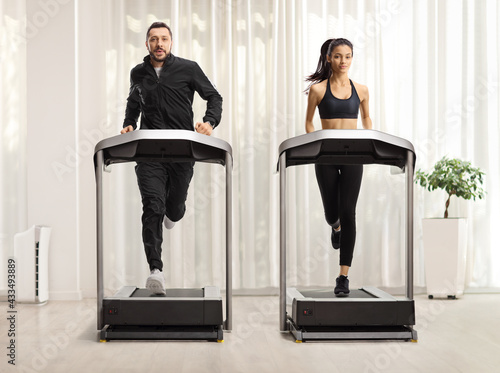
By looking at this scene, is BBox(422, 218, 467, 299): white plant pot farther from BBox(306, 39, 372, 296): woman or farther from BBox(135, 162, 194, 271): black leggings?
BBox(135, 162, 194, 271): black leggings

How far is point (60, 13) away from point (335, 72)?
84.5 inches

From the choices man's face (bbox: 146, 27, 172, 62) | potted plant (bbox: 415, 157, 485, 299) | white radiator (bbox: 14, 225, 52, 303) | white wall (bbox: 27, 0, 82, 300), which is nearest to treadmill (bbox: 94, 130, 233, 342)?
man's face (bbox: 146, 27, 172, 62)

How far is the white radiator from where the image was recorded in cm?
393

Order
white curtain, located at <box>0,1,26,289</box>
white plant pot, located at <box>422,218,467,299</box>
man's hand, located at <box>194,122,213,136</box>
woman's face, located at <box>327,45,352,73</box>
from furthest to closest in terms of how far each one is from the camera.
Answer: white curtain, located at <box>0,1,26,289</box> < white plant pot, located at <box>422,218,467,299</box> < woman's face, located at <box>327,45,352,73</box> < man's hand, located at <box>194,122,213,136</box>

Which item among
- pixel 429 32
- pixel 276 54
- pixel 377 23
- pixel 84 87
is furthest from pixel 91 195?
pixel 429 32

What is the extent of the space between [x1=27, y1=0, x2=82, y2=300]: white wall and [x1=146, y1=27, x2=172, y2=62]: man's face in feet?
4.64

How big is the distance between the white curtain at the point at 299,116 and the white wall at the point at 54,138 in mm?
259

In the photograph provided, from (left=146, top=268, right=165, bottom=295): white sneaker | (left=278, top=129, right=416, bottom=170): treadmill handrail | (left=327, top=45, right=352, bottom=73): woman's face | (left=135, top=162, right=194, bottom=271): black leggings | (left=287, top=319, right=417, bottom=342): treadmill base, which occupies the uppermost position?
(left=327, top=45, right=352, bottom=73): woman's face

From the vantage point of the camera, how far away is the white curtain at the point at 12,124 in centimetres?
429

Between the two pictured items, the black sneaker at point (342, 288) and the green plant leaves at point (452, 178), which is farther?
the green plant leaves at point (452, 178)

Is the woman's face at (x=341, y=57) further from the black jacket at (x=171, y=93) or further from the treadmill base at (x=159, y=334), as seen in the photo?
the treadmill base at (x=159, y=334)

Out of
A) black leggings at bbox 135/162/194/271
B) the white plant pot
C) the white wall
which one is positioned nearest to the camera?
black leggings at bbox 135/162/194/271

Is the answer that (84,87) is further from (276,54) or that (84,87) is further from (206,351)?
(206,351)

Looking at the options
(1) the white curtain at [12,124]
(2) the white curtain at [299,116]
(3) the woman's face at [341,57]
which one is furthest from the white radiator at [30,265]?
(3) the woman's face at [341,57]
